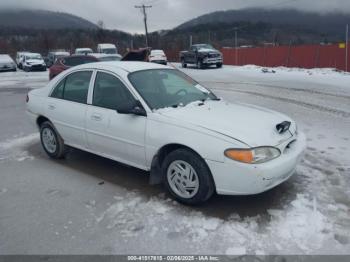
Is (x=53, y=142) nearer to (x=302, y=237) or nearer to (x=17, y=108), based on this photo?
(x=302, y=237)

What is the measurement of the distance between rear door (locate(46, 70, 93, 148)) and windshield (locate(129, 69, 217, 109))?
0.86m

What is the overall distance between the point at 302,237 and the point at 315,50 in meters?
22.9

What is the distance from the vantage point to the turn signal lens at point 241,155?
141 inches

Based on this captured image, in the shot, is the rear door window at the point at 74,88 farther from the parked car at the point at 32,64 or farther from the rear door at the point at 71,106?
the parked car at the point at 32,64

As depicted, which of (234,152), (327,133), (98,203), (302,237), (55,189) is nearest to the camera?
(302,237)

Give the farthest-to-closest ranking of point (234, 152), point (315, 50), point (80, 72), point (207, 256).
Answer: point (315, 50), point (80, 72), point (234, 152), point (207, 256)

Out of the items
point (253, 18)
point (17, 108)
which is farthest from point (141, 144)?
point (253, 18)

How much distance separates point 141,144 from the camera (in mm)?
4301

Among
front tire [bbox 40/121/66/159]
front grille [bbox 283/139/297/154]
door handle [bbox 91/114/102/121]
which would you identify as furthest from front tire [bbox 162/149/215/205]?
front tire [bbox 40/121/66/159]

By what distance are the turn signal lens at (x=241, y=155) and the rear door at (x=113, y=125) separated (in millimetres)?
1135

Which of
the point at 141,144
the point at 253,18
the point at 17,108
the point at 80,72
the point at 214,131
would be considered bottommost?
the point at 17,108

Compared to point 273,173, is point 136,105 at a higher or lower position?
higher

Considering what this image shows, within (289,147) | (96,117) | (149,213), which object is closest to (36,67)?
(96,117)

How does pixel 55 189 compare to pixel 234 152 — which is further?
pixel 55 189
